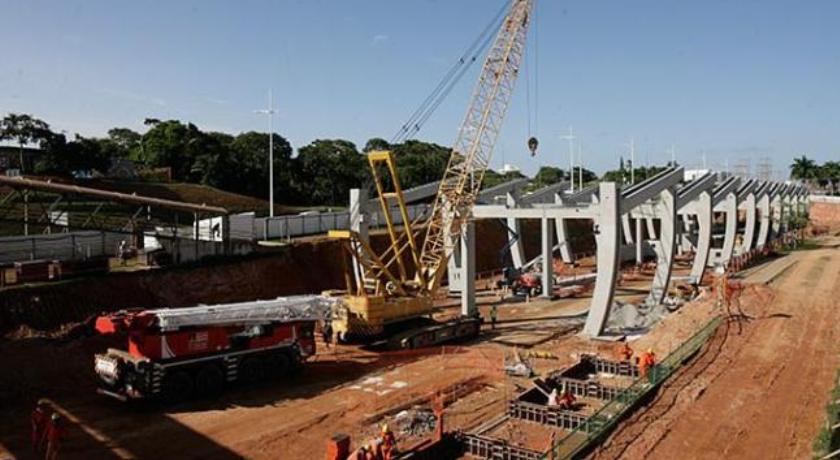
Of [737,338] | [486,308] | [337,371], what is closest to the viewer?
[337,371]

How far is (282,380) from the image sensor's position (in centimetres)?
2303

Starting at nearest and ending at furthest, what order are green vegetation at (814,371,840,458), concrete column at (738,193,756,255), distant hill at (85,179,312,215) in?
green vegetation at (814,371,840,458), distant hill at (85,179,312,215), concrete column at (738,193,756,255)

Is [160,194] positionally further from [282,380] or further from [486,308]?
[282,380]

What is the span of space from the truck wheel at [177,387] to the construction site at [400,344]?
43mm

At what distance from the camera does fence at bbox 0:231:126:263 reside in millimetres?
29734

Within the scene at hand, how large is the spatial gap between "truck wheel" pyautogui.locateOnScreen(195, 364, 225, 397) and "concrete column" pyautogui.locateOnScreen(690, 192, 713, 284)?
1215 inches

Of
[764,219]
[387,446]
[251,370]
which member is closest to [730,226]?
[764,219]

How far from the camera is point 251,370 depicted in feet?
72.7

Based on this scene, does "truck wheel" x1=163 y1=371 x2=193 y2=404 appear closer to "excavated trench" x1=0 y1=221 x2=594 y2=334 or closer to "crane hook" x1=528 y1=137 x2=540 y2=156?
"excavated trench" x1=0 y1=221 x2=594 y2=334

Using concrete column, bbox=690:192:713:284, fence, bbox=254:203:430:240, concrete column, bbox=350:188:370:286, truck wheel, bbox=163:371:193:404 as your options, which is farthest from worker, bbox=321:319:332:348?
concrete column, bbox=690:192:713:284

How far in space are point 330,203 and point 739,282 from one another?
50237 mm

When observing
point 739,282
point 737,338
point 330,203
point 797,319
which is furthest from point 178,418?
point 330,203

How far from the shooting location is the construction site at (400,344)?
17391mm

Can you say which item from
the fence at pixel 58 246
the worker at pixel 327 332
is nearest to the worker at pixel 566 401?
the worker at pixel 327 332
